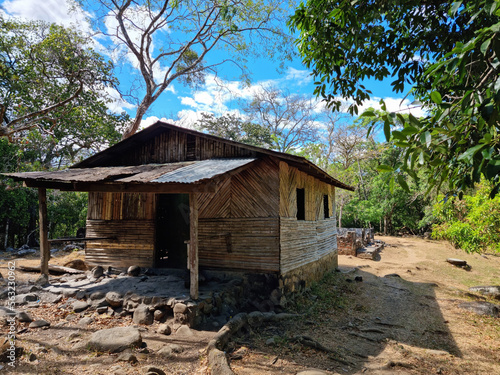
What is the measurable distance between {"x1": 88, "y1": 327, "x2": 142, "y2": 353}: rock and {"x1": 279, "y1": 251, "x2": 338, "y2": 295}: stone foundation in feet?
12.8

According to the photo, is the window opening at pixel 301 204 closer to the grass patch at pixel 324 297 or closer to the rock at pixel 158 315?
the grass patch at pixel 324 297

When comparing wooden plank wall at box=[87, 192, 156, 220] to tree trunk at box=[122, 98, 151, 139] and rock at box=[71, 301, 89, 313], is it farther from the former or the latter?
tree trunk at box=[122, 98, 151, 139]

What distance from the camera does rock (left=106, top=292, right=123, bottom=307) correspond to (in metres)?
6.37

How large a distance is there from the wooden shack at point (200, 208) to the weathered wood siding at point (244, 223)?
0.03 m

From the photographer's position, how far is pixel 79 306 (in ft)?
21.0

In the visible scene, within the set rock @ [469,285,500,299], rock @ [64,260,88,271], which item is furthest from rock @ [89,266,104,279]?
rock @ [469,285,500,299]

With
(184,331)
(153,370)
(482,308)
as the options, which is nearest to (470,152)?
(153,370)

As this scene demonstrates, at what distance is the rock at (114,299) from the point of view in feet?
20.9

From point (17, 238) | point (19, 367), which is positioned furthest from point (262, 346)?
point (17, 238)

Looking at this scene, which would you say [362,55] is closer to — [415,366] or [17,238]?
[415,366]

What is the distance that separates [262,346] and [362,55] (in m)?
6.04

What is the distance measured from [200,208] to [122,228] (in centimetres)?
286

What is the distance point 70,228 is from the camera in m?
22.0

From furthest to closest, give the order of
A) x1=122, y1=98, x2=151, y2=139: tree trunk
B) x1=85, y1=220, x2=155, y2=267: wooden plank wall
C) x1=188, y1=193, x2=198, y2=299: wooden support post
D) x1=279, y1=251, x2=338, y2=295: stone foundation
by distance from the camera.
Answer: x1=122, y1=98, x2=151, y2=139: tree trunk < x1=85, y1=220, x2=155, y2=267: wooden plank wall < x1=279, y1=251, x2=338, y2=295: stone foundation < x1=188, y1=193, x2=198, y2=299: wooden support post
